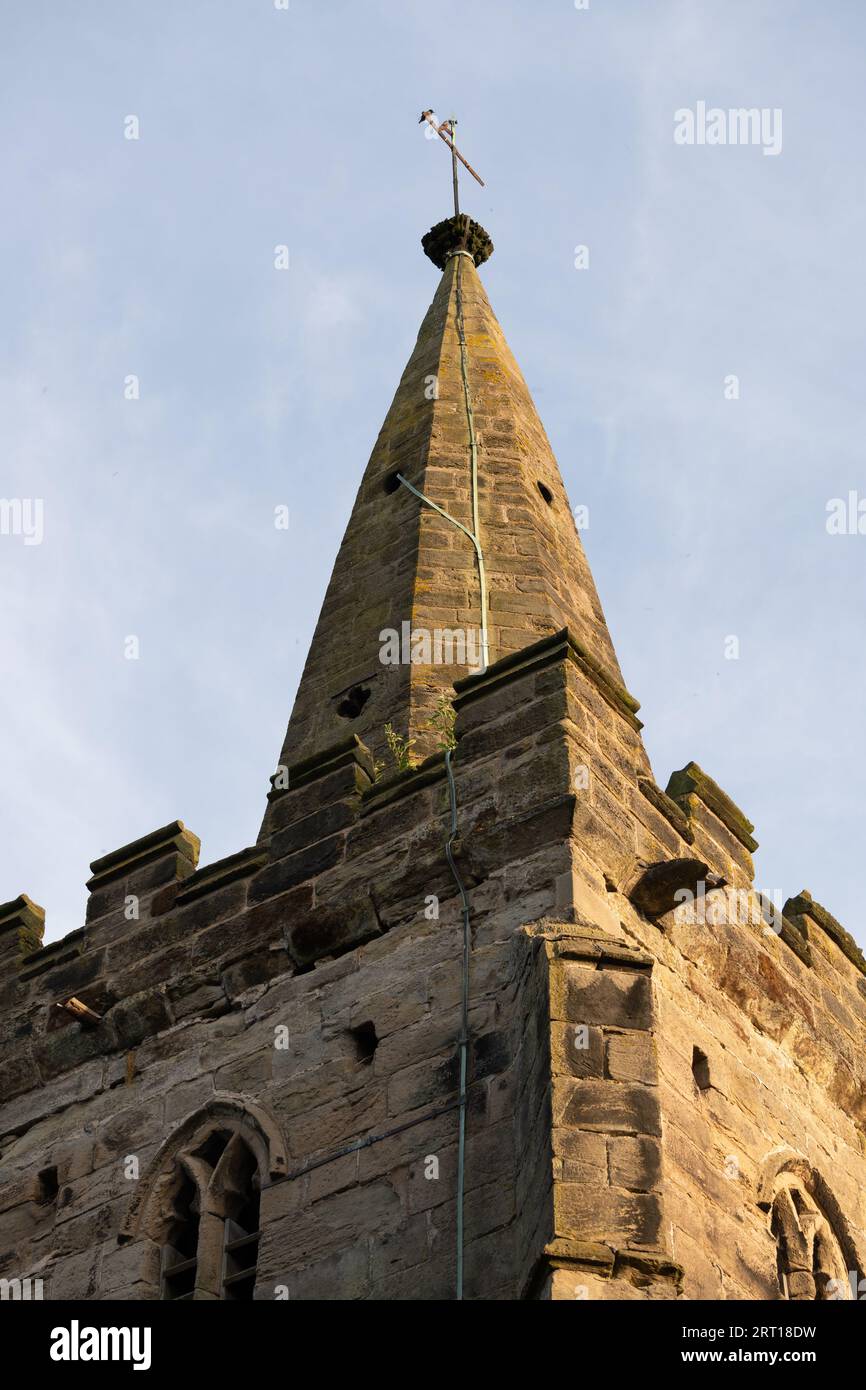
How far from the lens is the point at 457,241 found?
23.0m

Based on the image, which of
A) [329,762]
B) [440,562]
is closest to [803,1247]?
[329,762]

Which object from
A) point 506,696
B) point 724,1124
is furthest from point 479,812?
point 724,1124

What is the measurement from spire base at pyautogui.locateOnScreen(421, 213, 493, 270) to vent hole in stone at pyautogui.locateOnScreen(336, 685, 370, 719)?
610cm

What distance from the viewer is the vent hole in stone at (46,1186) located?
1512 cm

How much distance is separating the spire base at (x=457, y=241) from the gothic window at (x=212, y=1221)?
10020 millimetres

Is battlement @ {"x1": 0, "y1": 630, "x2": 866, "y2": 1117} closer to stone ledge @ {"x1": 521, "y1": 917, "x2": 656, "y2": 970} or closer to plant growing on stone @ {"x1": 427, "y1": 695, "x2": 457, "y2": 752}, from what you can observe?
stone ledge @ {"x1": 521, "y1": 917, "x2": 656, "y2": 970}

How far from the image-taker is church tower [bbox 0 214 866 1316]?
1272cm

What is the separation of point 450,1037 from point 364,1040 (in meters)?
0.64

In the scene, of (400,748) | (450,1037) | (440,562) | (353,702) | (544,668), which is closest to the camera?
(450,1037)

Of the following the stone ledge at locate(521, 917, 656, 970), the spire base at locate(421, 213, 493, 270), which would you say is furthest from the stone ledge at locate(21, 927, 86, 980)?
the spire base at locate(421, 213, 493, 270)

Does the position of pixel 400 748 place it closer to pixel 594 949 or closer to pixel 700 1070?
pixel 700 1070

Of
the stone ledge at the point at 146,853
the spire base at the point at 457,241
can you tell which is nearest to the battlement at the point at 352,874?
the stone ledge at the point at 146,853
